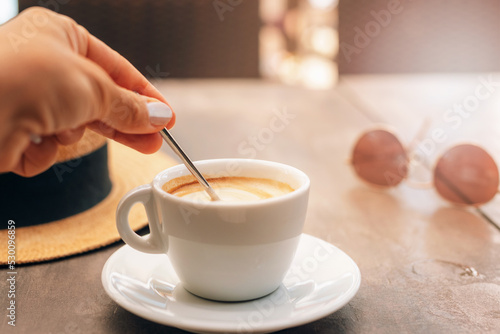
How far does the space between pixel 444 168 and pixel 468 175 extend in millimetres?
40

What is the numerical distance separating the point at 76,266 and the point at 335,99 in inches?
51.1

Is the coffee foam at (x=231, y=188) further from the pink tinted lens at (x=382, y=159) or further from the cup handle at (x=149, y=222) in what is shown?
the pink tinted lens at (x=382, y=159)

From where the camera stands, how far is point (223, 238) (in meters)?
0.53

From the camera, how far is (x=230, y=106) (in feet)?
5.63

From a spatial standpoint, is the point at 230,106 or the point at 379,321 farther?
the point at 230,106

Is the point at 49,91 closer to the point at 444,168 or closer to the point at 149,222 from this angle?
the point at 149,222

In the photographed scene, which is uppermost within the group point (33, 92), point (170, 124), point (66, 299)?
point (33, 92)

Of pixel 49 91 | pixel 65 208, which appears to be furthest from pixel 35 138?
pixel 65 208

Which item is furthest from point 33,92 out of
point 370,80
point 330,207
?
point 370,80

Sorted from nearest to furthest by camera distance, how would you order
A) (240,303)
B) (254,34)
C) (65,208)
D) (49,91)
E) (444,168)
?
(49,91), (240,303), (65,208), (444,168), (254,34)

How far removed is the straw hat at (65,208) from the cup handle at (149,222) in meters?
0.14

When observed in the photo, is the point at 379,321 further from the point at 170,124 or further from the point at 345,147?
the point at 345,147

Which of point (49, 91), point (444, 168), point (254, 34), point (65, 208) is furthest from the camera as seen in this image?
point (254, 34)

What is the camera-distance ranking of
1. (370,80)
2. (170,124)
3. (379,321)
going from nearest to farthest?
(379,321), (170,124), (370,80)
